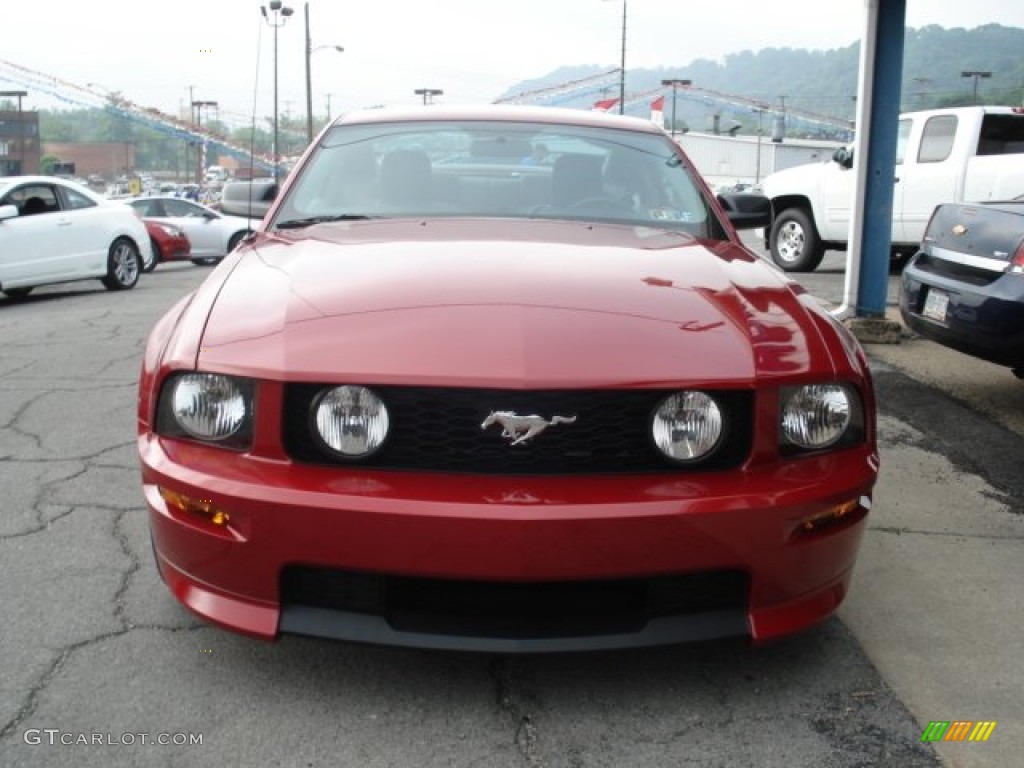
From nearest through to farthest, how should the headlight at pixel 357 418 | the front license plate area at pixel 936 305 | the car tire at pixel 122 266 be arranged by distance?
the headlight at pixel 357 418
the front license plate area at pixel 936 305
the car tire at pixel 122 266

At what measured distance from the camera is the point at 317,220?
11.7 ft

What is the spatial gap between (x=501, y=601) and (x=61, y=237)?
36.6ft

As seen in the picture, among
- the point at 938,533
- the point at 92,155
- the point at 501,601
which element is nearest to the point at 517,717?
the point at 501,601

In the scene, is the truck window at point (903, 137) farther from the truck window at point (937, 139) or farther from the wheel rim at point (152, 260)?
the wheel rim at point (152, 260)

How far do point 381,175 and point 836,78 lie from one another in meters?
131

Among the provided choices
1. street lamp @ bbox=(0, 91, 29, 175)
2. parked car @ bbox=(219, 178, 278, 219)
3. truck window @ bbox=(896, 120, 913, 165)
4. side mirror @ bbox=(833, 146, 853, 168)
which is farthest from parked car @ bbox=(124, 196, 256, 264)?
street lamp @ bbox=(0, 91, 29, 175)

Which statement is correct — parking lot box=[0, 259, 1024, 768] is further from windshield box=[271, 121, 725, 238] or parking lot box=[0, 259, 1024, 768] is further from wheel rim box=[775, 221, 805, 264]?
wheel rim box=[775, 221, 805, 264]

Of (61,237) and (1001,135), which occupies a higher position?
(1001,135)

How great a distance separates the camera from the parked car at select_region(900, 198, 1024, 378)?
4.77m

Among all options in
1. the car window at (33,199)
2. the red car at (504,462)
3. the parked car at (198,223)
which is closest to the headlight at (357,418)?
the red car at (504,462)

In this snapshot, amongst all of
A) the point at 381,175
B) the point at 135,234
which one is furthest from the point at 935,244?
the point at 135,234

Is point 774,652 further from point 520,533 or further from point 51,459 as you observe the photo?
point 51,459

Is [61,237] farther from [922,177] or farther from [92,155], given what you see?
[92,155]

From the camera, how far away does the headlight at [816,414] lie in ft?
7.89
